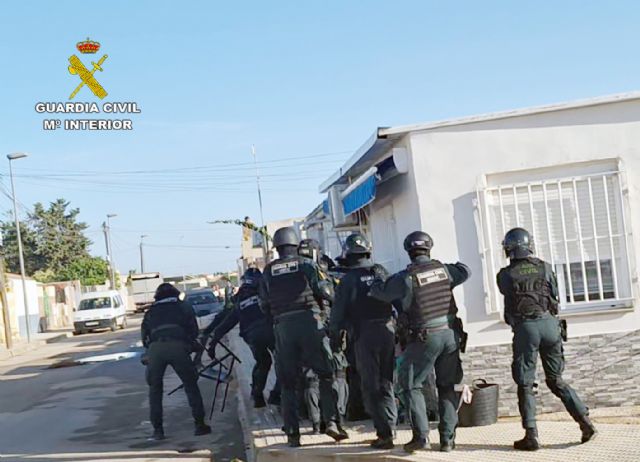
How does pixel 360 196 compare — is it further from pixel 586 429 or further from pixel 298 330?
pixel 586 429

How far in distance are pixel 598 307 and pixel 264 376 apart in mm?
4349

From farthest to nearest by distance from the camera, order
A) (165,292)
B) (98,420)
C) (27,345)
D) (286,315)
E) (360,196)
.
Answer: (27,345) < (98,420) < (165,292) < (360,196) < (286,315)

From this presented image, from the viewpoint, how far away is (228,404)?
1298 centimetres

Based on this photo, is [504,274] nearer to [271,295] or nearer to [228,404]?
[271,295]

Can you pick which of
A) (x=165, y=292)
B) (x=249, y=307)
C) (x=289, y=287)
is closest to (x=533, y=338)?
(x=289, y=287)

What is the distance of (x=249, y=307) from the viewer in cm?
1055

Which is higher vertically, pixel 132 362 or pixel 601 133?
pixel 601 133

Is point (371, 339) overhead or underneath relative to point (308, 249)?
underneath

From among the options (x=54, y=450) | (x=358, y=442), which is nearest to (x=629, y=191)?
(x=358, y=442)

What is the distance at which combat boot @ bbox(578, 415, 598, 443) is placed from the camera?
6.82 m

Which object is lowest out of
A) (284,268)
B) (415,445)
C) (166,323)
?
(415,445)

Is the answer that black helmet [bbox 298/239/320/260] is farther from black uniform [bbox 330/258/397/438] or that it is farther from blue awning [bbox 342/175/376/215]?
black uniform [bbox 330/258/397/438]

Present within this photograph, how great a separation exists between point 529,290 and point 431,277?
0.77 metres

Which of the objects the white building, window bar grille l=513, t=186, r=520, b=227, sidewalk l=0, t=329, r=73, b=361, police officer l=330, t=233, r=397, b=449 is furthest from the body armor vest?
sidewalk l=0, t=329, r=73, b=361
